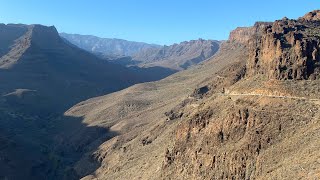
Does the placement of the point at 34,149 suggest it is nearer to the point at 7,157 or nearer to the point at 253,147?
the point at 7,157

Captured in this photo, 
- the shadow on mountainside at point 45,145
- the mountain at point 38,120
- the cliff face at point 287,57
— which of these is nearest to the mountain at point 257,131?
the cliff face at point 287,57

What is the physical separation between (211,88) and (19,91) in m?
77.2

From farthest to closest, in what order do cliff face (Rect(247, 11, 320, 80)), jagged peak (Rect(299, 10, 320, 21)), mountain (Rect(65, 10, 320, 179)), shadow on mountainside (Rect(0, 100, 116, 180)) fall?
jagged peak (Rect(299, 10, 320, 21)) → shadow on mountainside (Rect(0, 100, 116, 180)) → cliff face (Rect(247, 11, 320, 80)) → mountain (Rect(65, 10, 320, 179))

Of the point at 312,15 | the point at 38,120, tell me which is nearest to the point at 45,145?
the point at 38,120

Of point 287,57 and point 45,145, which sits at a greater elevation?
point 287,57

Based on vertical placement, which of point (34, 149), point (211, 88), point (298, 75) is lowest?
point (34, 149)

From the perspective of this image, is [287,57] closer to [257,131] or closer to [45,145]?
[257,131]

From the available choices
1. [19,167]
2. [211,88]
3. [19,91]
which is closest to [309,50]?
[211,88]

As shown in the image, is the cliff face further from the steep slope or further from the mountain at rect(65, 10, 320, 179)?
the steep slope

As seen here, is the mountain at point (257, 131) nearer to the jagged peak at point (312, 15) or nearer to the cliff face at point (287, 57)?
the cliff face at point (287, 57)

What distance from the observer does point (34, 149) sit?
106812 millimetres

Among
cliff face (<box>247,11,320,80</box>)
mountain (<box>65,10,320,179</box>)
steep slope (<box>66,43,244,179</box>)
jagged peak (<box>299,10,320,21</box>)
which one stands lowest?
steep slope (<box>66,43,244,179</box>)

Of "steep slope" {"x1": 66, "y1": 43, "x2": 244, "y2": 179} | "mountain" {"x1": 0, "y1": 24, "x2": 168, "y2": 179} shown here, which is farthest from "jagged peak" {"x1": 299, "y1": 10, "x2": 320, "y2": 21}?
"mountain" {"x1": 0, "y1": 24, "x2": 168, "y2": 179}

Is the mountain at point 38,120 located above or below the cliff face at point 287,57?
below
